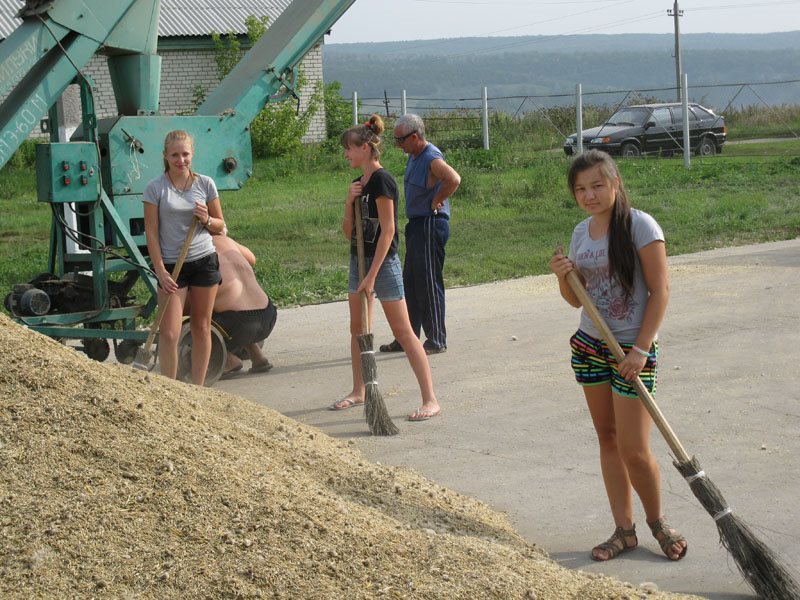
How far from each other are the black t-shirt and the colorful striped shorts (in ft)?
7.62

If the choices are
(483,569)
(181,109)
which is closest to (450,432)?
(483,569)

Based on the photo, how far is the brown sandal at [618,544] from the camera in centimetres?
466

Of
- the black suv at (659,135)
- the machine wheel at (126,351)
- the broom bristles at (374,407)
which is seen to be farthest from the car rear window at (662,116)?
the broom bristles at (374,407)

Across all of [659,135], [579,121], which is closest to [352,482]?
[579,121]

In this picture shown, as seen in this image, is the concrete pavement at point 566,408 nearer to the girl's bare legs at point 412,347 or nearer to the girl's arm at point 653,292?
the girl's bare legs at point 412,347

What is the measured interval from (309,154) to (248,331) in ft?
60.9

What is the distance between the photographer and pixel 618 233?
4.46 m

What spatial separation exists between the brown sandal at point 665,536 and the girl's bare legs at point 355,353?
8.36 ft

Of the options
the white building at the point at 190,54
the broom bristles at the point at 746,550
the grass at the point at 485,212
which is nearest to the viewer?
the broom bristles at the point at 746,550

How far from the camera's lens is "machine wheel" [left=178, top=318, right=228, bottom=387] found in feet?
24.6

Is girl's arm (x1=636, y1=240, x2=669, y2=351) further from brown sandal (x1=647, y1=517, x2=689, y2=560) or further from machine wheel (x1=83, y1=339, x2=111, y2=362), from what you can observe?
machine wheel (x1=83, y1=339, x2=111, y2=362)

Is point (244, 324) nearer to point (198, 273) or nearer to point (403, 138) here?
point (198, 273)

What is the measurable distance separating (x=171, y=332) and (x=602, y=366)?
121 inches

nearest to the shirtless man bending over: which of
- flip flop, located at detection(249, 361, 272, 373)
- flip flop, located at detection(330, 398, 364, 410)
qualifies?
flip flop, located at detection(249, 361, 272, 373)
